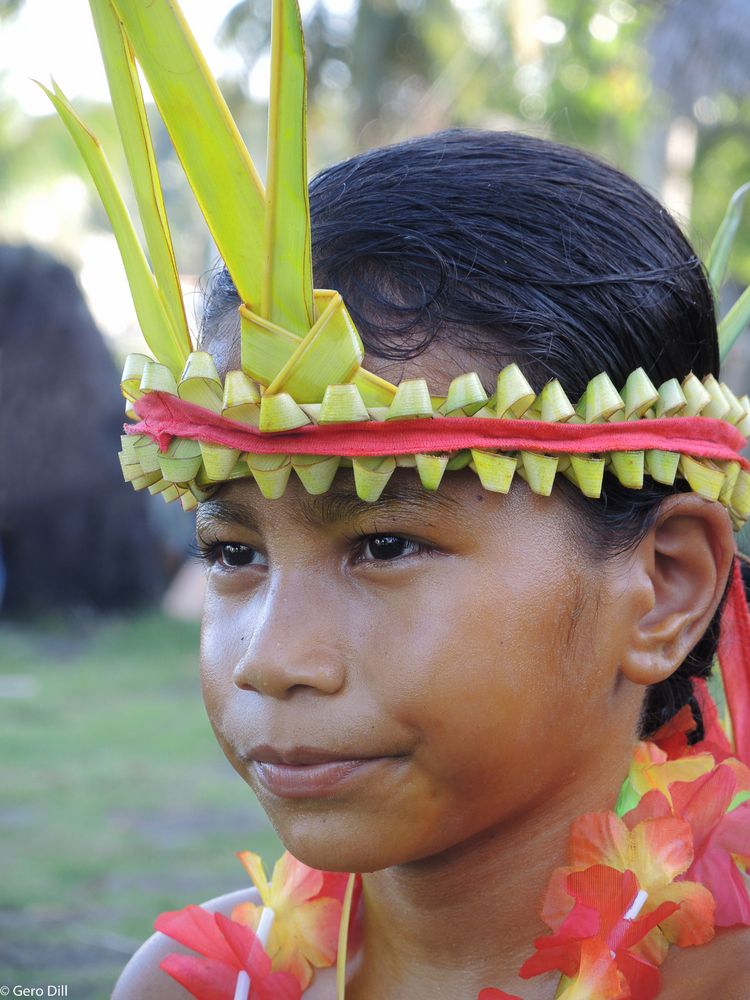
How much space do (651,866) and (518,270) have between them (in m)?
0.92

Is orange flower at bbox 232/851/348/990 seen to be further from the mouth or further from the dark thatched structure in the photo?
the dark thatched structure

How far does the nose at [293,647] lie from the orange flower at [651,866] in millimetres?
529

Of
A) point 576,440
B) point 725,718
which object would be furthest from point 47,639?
point 576,440

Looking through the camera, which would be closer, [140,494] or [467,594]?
[467,594]

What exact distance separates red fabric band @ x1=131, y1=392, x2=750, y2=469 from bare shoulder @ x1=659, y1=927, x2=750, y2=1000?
72cm

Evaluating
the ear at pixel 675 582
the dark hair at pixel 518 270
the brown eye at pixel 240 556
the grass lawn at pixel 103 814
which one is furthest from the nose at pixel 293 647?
the grass lawn at pixel 103 814

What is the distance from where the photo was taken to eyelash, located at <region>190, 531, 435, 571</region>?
1628mm

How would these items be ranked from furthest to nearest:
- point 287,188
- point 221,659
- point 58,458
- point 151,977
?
point 58,458, point 151,977, point 221,659, point 287,188

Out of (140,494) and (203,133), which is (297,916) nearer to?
(203,133)

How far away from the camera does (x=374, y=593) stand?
1.62 m

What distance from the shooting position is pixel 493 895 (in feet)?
6.10

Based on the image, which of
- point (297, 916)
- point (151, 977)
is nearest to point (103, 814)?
point (151, 977)

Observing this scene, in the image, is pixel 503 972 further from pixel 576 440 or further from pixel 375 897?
pixel 576 440

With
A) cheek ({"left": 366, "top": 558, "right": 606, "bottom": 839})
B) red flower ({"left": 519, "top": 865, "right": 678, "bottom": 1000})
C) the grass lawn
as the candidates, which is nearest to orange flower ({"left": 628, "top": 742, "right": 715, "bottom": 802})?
red flower ({"left": 519, "top": 865, "right": 678, "bottom": 1000})
